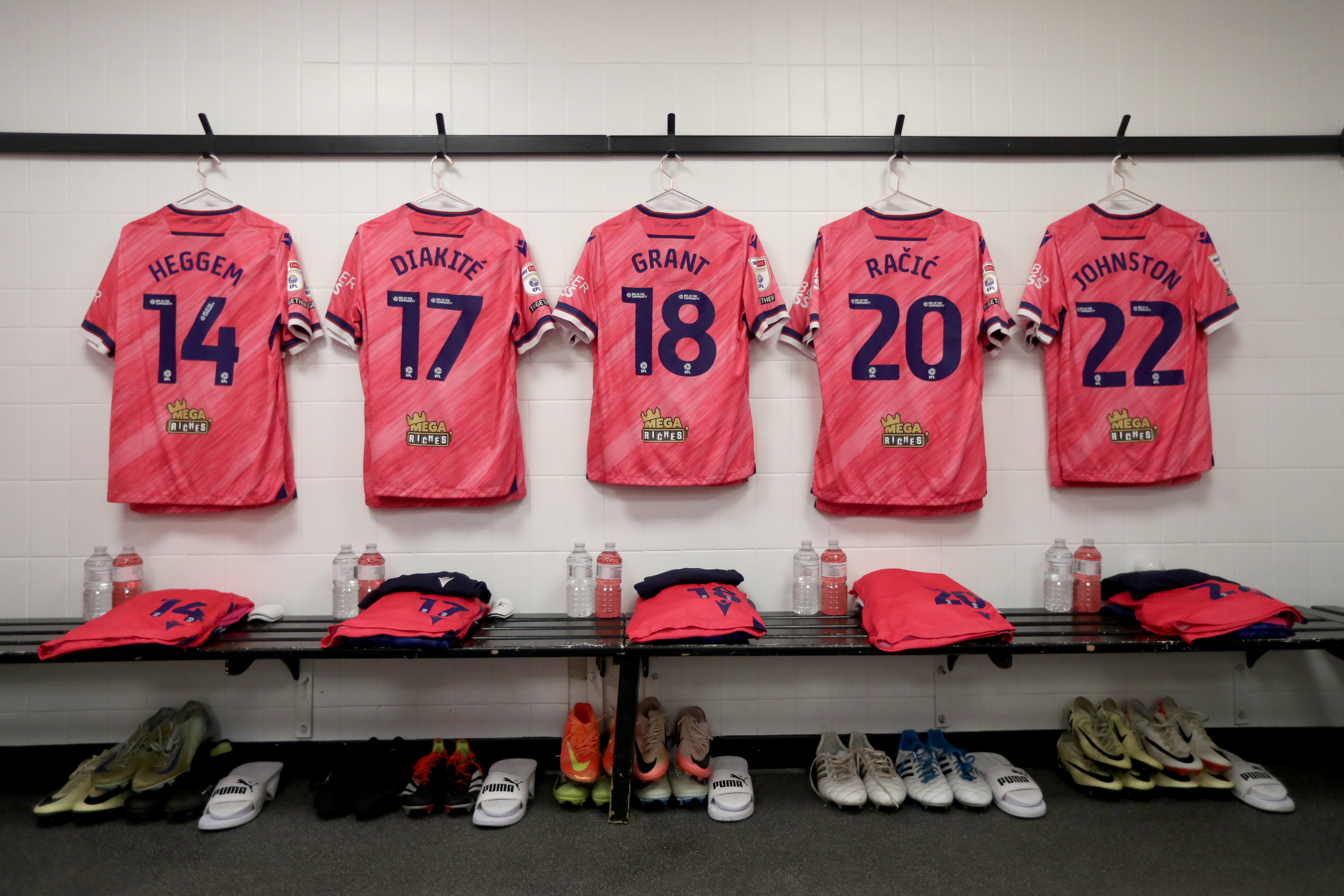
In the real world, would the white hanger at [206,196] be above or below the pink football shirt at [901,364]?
above

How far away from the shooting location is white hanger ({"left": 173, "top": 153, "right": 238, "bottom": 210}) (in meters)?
2.38

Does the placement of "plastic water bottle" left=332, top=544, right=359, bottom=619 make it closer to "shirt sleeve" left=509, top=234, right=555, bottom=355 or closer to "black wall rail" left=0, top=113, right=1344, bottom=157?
"shirt sleeve" left=509, top=234, right=555, bottom=355

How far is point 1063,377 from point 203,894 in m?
3.01

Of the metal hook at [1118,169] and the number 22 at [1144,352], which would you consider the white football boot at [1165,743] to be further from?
the metal hook at [1118,169]

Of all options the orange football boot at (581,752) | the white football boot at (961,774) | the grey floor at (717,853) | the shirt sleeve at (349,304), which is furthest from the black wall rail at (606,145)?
the grey floor at (717,853)

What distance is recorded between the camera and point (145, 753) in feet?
7.02

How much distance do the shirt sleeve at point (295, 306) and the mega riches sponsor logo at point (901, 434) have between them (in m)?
1.99

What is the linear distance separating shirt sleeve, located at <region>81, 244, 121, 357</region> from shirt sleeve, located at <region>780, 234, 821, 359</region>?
2282mm

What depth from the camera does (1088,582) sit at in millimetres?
2330

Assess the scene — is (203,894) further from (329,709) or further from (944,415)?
(944,415)

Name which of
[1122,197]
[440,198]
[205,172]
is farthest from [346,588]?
[1122,197]

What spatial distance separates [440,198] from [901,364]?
1725mm

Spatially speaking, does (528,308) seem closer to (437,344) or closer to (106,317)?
(437,344)

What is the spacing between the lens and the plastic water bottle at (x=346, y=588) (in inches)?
91.7
